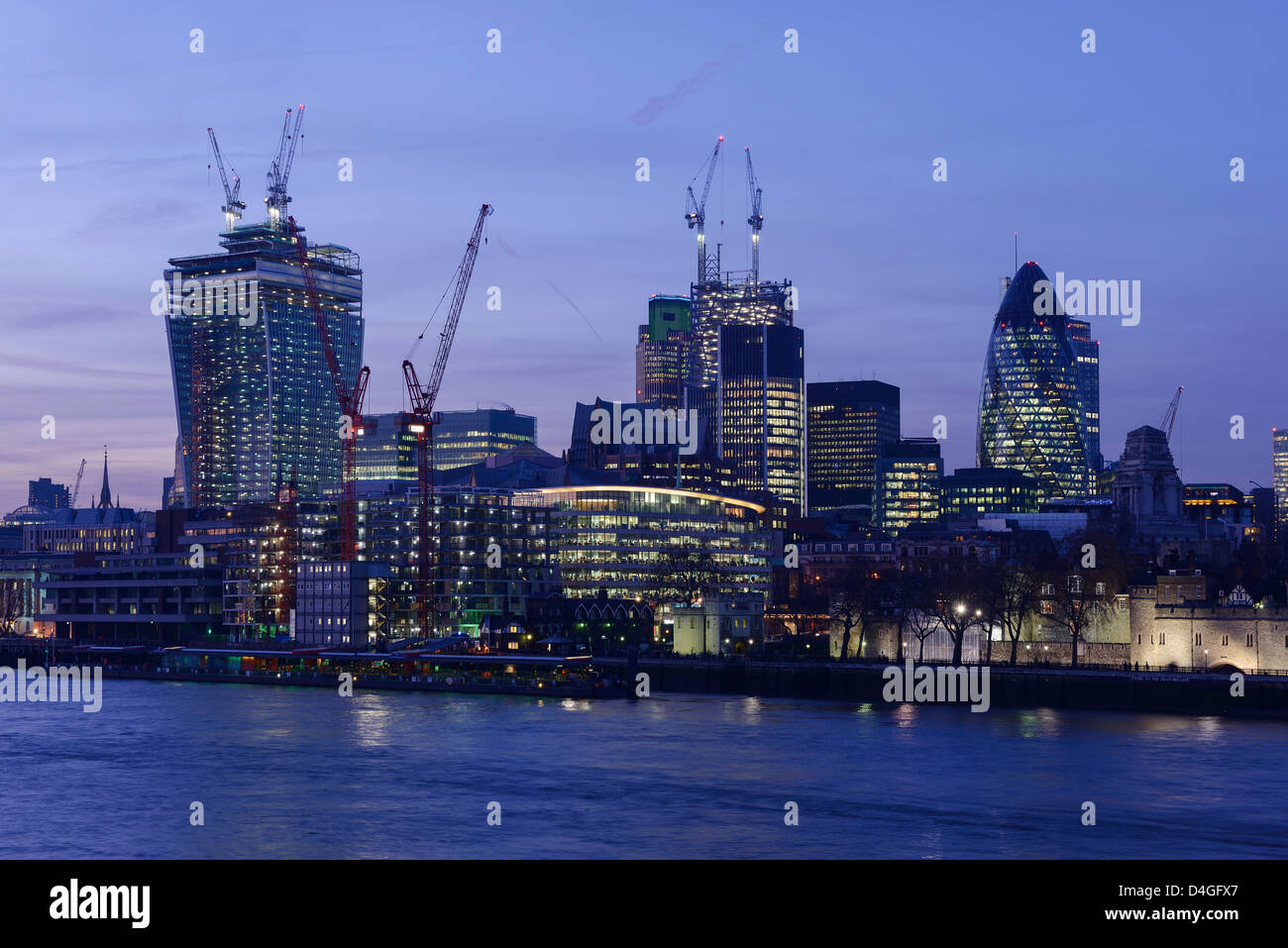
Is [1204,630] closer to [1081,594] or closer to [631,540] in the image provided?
[1081,594]

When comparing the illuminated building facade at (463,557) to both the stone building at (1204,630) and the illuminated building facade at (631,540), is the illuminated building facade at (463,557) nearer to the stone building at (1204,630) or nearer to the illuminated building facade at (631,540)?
the illuminated building facade at (631,540)

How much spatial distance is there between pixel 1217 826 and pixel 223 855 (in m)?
31.3

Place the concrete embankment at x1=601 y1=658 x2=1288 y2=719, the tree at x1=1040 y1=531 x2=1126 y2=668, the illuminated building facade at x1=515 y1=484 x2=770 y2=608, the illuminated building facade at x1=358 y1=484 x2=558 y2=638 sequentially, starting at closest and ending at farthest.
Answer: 1. the concrete embankment at x1=601 y1=658 x2=1288 y2=719
2. the tree at x1=1040 y1=531 x2=1126 y2=668
3. the illuminated building facade at x1=358 y1=484 x2=558 y2=638
4. the illuminated building facade at x1=515 y1=484 x2=770 y2=608

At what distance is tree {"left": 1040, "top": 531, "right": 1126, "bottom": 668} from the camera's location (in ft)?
388

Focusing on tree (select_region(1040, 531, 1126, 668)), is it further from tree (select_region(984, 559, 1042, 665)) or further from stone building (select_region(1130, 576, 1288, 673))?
stone building (select_region(1130, 576, 1288, 673))

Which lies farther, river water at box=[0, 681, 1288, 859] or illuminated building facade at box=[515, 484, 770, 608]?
illuminated building facade at box=[515, 484, 770, 608]

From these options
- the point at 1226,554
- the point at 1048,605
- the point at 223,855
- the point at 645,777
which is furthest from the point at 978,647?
the point at 223,855

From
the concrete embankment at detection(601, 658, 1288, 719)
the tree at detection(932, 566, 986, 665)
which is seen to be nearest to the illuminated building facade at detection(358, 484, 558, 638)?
the concrete embankment at detection(601, 658, 1288, 719)

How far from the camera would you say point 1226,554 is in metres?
165

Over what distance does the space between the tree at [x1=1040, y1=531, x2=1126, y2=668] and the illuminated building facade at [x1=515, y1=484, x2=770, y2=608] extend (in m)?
57.8

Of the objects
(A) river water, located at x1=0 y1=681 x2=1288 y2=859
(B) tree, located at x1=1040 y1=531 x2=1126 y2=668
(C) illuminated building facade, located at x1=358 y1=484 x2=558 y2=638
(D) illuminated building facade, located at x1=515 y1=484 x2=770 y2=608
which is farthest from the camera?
(D) illuminated building facade, located at x1=515 y1=484 x2=770 y2=608

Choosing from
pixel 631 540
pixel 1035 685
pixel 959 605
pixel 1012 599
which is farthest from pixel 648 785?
pixel 631 540

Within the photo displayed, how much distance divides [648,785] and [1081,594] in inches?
2598

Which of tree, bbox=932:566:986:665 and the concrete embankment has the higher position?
tree, bbox=932:566:986:665
